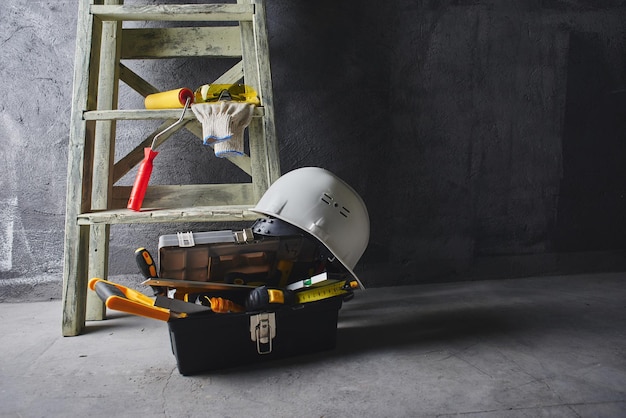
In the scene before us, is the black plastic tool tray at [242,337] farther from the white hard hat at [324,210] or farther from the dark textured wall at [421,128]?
the dark textured wall at [421,128]

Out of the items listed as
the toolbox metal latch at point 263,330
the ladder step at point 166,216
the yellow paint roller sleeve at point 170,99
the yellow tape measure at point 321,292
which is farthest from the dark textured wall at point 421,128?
the toolbox metal latch at point 263,330

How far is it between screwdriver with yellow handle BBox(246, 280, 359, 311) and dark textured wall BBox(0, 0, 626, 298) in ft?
3.23

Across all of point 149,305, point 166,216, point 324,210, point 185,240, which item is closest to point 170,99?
point 166,216

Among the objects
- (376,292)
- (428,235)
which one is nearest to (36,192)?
(376,292)

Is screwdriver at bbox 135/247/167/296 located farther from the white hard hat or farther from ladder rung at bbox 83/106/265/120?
ladder rung at bbox 83/106/265/120

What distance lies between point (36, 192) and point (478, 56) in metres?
2.31

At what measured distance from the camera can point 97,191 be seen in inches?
99.6

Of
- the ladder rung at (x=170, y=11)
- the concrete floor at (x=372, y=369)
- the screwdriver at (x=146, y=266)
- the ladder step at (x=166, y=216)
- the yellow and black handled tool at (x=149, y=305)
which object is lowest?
the concrete floor at (x=372, y=369)

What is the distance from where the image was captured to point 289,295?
6.41ft

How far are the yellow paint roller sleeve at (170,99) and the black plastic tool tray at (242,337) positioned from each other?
0.95m

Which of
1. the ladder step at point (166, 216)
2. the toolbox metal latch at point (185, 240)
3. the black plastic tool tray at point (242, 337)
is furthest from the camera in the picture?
the ladder step at point (166, 216)

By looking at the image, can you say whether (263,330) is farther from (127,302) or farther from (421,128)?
(421,128)

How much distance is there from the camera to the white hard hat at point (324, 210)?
1985mm

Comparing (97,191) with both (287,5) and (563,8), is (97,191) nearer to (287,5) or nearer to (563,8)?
(287,5)
